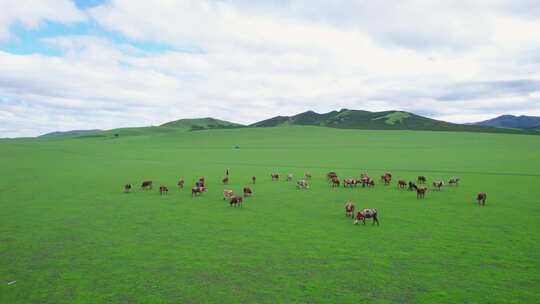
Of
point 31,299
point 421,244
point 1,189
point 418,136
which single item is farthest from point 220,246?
point 418,136

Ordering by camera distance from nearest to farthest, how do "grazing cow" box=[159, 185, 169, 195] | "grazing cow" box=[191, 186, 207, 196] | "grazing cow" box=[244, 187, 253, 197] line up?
1. "grazing cow" box=[244, 187, 253, 197]
2. "grazing cow" box=[191, 186, 207, 196]
3. "grazing cow" box=[159, 185, 169, 195]

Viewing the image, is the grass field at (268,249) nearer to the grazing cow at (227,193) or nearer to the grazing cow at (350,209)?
the grazing cow at (350,209)

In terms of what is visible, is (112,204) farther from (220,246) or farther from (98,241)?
(220,246)

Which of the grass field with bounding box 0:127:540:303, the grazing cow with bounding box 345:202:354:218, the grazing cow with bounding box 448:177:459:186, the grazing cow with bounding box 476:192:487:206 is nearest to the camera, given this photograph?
the grass field with bounding box 0:127:540:303

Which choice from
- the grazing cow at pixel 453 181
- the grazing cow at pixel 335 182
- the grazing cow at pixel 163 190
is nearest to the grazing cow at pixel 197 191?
the grazing cow at pixel 163 190

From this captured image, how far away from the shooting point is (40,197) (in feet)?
84.4

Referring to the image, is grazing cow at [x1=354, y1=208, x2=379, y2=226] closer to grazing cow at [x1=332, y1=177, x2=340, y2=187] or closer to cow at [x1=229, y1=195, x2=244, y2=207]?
cow at [x1=229, y1=195, x2=244, y2=207]

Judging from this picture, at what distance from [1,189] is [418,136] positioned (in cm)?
10683

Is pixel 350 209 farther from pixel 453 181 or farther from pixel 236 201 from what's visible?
pixel 453 181

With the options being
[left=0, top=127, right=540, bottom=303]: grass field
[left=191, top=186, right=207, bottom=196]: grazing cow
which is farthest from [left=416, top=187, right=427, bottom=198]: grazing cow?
[left=191, top=186, right=207, bottom=196]: grazing cow

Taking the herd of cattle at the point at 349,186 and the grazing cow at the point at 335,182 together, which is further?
the grazing cow at the point at 335,182

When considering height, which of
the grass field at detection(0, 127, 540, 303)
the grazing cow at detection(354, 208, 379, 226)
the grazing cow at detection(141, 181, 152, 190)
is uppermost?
the grazing cow at detection(141, 181, 152, 190)

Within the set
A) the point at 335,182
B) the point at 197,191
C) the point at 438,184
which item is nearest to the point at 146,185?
the point at 197,191

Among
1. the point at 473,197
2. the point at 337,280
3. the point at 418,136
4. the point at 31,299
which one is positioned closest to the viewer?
the point at 31,299
